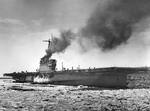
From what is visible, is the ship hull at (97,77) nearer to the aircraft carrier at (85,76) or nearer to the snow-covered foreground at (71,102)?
the aircraft carrier at (85,76)

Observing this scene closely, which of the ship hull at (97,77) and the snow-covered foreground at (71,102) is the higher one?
the ship hull at (97,77)

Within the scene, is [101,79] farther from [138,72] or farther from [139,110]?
[139,110]

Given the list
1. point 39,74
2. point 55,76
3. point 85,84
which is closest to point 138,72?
point 85,84

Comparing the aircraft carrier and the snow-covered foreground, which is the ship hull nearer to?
the aircraft carrier

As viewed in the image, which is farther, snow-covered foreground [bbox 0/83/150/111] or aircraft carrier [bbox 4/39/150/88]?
aircraft carrier [bbox 4/39/150/88]

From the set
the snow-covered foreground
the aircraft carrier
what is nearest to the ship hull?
A: the aircraft carrier

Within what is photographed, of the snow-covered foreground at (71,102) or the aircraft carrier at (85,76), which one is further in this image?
the aircraft carrier at (85,76)

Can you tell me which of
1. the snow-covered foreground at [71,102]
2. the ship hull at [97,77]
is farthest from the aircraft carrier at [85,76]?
the snow-covered foreground at [71,102]

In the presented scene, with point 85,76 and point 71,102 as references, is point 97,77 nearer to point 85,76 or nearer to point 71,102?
point 85,76

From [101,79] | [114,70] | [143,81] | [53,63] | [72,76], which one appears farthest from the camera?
[53,63]

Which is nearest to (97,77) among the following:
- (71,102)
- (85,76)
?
(85,76)

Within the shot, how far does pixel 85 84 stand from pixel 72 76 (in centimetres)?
391

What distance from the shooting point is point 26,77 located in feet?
201

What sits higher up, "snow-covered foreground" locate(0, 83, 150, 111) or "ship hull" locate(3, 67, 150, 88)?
"ship hull" locate(3, 67, 150, 88)
